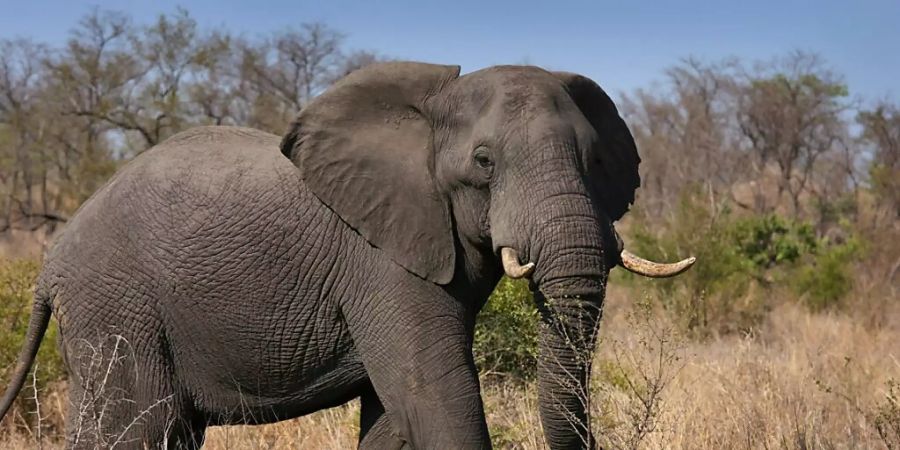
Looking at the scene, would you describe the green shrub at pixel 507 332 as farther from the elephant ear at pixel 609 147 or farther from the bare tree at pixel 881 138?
the bare tree at pixel 881 138

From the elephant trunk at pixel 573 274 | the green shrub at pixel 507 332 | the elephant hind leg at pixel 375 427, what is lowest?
the green shrub at pixel 507 332

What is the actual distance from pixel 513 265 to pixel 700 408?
2.80m

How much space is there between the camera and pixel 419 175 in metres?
4.45

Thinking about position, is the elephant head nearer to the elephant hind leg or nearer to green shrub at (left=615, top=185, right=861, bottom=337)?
the elephant hind leg

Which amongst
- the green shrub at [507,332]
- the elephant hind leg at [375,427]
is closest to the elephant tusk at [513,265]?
the elephant hind leg at [375,427]

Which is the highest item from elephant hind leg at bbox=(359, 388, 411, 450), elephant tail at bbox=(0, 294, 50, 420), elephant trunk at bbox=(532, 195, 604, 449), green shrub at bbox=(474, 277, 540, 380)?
elephant trunk at bbox=(532, 195, 604, 449)

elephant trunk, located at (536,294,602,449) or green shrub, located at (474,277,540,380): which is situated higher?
elephant trunk, located at (536,294,602,449)

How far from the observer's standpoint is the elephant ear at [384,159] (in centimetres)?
438

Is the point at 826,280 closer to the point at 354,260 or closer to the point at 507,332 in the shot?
the point at 507,332

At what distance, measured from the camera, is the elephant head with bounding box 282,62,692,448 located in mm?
3951

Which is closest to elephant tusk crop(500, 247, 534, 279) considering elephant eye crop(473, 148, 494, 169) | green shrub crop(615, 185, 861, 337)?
elephant eye crop(473, 148, 494, 169)

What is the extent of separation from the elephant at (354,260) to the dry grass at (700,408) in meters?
0.68

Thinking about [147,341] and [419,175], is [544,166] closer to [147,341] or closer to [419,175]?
[419,175]

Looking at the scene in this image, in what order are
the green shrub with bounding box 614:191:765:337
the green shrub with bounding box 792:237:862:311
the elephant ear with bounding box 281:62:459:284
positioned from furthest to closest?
1. the green shrub with bounding box 792:237:862:311
2. the green shrub with bounding box 614:191:765:337
3. the elephant ear with bounding box 281:62:459:284
